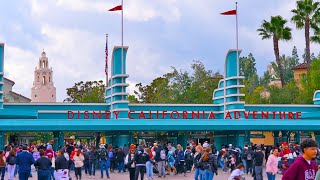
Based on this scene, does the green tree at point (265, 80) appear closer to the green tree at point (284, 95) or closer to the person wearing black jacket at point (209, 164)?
the green tree at point (284, 95)

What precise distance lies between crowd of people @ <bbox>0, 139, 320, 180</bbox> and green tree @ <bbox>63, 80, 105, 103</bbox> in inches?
2084

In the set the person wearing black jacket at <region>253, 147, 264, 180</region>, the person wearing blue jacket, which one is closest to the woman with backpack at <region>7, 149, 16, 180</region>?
the person wearing blue jacket

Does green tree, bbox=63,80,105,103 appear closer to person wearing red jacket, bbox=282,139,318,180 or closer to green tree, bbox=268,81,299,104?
green tree, bbox=268,81,299,104

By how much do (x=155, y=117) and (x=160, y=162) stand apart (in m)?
17.3

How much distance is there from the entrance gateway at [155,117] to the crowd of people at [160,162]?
4318 millimetres

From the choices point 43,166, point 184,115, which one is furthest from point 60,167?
point 184,115

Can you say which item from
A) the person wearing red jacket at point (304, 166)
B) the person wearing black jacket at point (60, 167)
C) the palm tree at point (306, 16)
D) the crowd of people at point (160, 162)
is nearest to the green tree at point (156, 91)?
the palm tree at point (306, 16)

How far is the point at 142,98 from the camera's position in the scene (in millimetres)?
94125

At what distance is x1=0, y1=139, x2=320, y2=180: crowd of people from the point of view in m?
18.2

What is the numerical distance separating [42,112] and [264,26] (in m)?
33.5

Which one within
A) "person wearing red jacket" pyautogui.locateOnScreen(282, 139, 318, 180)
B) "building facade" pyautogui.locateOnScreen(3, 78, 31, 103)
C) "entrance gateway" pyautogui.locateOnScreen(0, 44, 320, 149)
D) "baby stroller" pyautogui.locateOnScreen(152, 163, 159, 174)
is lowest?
"baby stroller" pyautogui.locateOnScreen(152, 163, 159, 174)

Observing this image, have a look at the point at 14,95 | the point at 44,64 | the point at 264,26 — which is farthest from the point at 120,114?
the point at 44,64

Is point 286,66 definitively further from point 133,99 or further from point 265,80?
point 133,99

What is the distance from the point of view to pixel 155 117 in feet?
168
